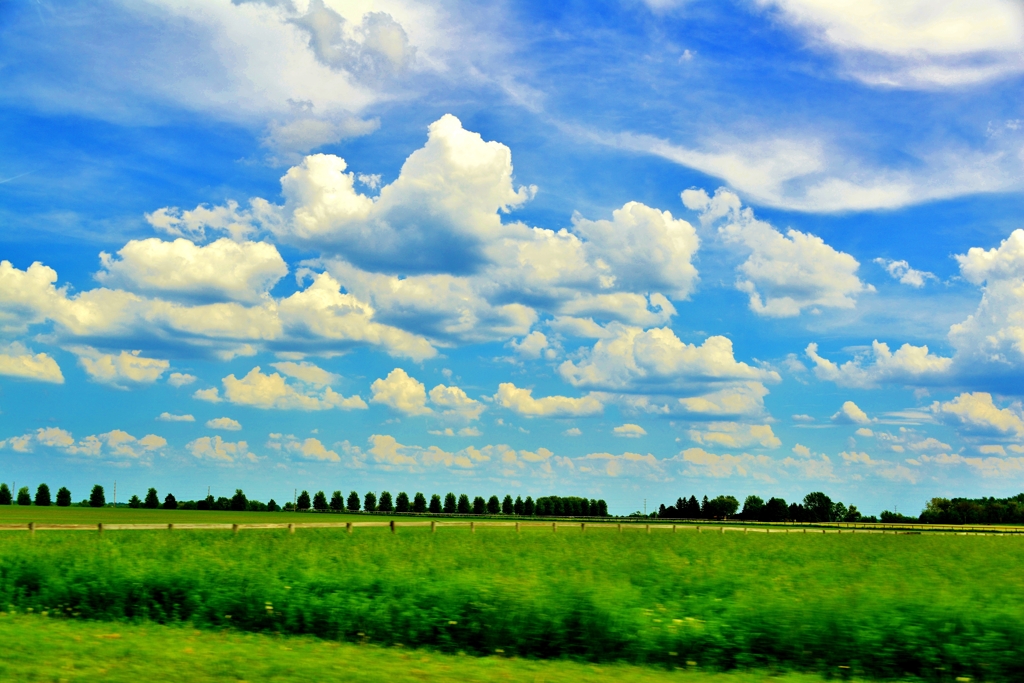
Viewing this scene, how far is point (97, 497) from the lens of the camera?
13962 cm

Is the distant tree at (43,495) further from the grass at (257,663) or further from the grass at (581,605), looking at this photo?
the grass at (257,663)

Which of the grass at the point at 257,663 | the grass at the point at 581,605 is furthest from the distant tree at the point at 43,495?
the grass at the point at 257,663

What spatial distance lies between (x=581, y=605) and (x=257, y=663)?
19.1ft

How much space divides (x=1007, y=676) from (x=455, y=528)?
152 feet

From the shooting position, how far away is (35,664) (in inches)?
469

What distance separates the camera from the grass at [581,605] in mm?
13891

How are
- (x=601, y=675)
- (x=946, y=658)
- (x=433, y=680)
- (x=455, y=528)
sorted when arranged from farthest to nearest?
(x=455, y=528)
(x=946, y=658)
(x=601, y=675)
(x=433, y=680)

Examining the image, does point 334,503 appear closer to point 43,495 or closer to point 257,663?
point 43,495

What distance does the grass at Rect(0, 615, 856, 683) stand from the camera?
11469mm

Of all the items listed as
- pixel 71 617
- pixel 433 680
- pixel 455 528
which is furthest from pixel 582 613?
pixel 455 528

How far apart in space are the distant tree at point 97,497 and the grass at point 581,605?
130414 millimetres

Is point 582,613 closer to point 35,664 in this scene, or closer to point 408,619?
point 408,619

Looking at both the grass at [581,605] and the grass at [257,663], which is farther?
the grass at [581,605]

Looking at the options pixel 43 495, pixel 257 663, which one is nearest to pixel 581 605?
pixel 257 663
